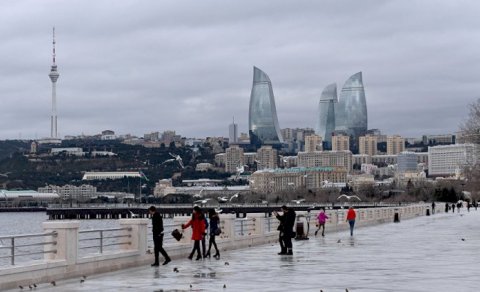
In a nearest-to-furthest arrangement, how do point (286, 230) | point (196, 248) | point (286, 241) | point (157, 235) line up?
point (157, 235) < point (196, 248) < point (286, 230) < point (286, 241)

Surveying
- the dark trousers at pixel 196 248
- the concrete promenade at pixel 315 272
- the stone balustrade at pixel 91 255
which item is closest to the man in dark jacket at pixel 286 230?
the concrete promenade at pixel 315 272

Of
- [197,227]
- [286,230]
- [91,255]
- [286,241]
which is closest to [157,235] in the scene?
[197,227]

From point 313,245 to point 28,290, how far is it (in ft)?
68.7

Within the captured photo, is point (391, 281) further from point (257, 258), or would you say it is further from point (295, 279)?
point (257, 258)

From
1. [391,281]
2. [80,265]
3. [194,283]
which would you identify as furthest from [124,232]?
[391,281]

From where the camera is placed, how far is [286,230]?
35.5 m

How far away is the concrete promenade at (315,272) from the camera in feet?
78.9

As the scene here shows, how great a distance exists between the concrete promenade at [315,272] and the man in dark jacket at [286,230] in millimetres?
521

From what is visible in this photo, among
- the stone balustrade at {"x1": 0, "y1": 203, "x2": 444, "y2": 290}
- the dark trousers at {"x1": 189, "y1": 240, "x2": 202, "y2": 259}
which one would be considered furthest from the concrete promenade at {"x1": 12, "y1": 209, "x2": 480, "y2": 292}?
the stone balustrade at {"x1": 0, "y1": 203, "x2": 444, "y2": 290}

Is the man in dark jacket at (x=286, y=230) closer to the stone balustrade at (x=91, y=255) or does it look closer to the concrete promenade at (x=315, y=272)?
the concrete promenade at (x=315, y=272)

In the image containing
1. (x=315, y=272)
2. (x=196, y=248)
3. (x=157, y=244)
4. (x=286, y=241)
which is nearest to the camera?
(x=315, y=272)

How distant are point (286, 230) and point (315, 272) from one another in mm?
7412

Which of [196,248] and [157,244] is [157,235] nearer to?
[157,244]

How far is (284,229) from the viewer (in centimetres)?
3556
